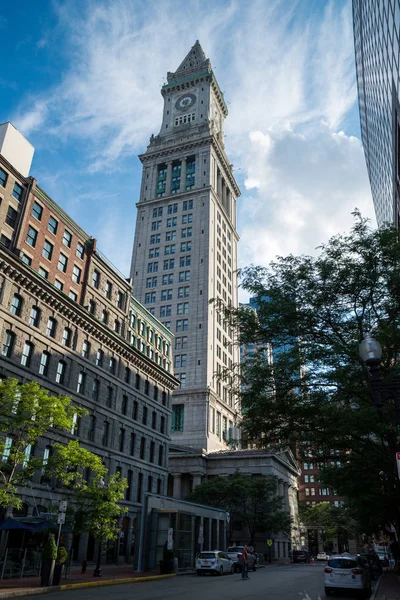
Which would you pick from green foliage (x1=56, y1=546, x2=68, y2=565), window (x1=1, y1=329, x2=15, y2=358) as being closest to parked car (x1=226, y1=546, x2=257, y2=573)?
green foliage (x1=56, y1=546, x2=68, y2=565)

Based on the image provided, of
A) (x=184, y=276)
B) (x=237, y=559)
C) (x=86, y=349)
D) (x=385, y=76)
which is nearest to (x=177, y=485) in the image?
(x=184, y=276)

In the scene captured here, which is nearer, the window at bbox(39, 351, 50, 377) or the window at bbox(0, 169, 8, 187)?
the window at bbox(0, 169, 8, 187)

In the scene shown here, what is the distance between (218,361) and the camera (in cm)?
8944

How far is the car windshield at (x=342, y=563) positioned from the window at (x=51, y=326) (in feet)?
90.1

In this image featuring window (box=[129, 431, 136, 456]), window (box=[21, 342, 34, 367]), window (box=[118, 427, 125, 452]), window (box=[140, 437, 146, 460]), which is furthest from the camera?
window (box=[140, 437, 146, 460])

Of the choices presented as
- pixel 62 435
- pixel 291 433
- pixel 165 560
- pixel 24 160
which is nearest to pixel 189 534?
pixel 165 560

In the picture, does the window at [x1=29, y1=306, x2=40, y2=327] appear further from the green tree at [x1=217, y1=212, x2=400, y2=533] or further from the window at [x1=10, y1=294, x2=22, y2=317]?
the green tree at [x1=217, y1=212, x2=400, y2=533]

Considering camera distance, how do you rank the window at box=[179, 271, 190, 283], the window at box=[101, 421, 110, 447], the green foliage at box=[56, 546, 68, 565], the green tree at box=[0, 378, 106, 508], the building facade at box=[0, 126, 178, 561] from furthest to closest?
→ the window at box=[179, 271, 190, 283], the window at box=[101, 421, 110, 447], the building facade at box=[0, 126, 178, 561], the green tree at box=[0, 378, 106, 508], the green foliage at box=[56, 546, 68, 565]

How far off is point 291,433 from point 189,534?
22.7 m

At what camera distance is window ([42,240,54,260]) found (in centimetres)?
4081

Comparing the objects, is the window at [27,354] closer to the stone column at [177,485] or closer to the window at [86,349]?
the window at [86,349]

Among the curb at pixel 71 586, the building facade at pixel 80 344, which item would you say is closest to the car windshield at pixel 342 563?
the curb at pixel 71 586

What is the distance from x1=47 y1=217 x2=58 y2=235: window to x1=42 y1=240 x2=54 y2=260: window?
4.52 feet

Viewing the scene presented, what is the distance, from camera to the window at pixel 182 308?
295 feet
